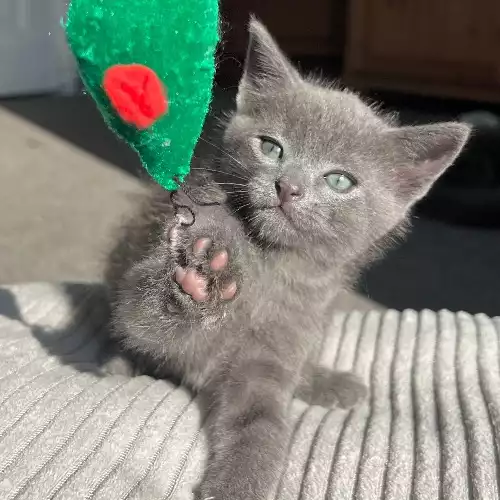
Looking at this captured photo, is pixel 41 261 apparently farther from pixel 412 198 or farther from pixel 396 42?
pixel 396 42

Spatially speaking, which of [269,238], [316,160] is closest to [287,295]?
[269,238]

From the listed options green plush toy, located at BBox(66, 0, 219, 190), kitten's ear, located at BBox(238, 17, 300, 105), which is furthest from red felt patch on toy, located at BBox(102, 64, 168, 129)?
kitten's ear, located at BBox(238, 17, 300, 105)

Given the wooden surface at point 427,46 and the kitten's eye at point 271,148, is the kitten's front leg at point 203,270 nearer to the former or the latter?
the kitten's eye at point 271,148

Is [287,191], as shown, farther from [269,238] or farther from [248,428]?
[248,428]

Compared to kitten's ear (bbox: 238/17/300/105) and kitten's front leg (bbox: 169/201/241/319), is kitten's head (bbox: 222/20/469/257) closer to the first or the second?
kitten's ear (bbox: 238/17/300/105)

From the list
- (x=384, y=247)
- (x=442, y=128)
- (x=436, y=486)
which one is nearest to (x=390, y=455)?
(x=436, y=486)

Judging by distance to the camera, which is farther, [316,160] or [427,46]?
[427,46]

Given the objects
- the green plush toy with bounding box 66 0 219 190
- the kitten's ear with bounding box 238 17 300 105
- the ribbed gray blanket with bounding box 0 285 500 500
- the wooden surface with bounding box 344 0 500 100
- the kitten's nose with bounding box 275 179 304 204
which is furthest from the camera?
the wooden surface with bounding box 344 0 500 100
